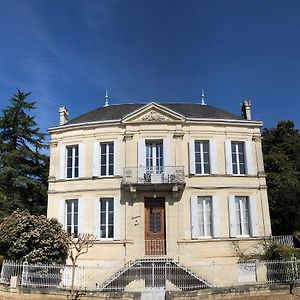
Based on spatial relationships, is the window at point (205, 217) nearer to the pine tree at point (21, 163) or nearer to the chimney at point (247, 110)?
the chimney at point (247, 110)

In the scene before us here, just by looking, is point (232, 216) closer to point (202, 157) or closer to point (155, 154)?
point (202, 157)

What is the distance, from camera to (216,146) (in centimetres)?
1994

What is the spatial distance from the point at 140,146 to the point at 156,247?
5.37 meters

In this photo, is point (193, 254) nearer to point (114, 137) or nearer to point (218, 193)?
point (218, 193)

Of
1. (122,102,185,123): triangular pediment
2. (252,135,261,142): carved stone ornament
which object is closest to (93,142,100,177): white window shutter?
(122,102,185,123): triangular pediment

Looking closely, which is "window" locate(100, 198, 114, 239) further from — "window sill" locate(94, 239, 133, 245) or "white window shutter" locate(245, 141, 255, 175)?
"white window shutter" locate(245, 141, 255, 175)

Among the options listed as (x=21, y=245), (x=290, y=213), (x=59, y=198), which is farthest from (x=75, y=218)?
(x=290, y=213)

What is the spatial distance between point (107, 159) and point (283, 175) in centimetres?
1301

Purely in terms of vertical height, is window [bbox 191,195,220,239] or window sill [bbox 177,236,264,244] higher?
window [bbox 191,195,220,239]

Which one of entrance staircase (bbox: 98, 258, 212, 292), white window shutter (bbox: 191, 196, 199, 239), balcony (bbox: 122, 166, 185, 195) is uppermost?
balcony (bbox: 122, 166, 185, 195)

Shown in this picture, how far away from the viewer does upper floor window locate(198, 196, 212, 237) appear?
743 inches

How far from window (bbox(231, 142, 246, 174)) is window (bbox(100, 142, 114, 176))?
22.2 ft

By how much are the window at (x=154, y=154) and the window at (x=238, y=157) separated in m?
4.09

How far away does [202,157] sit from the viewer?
19.9 metres
